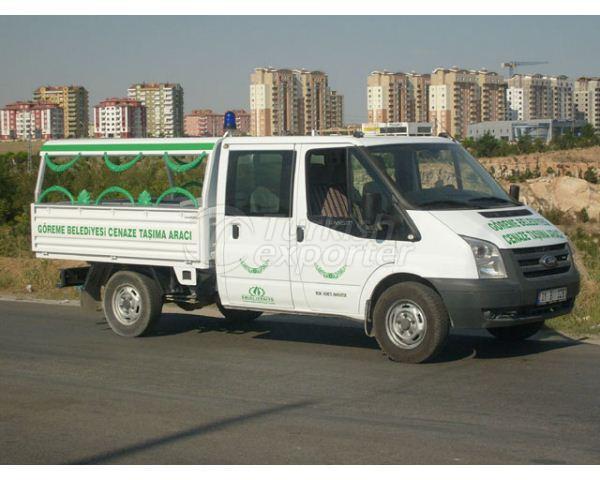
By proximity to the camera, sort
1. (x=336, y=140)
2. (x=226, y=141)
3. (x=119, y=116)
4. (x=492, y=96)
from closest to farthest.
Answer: (x=336, y=140) < (x=226, y=141) < (x=119, y=116) < (x=492, y=96)

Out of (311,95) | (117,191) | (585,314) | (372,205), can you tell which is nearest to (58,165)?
(117,191)

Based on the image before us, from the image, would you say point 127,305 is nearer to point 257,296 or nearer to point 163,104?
point 257,296

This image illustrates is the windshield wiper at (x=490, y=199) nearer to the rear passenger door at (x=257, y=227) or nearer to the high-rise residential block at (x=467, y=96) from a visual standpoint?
the rear passenger door at (x=257, y=227)

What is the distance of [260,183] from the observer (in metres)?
10.3

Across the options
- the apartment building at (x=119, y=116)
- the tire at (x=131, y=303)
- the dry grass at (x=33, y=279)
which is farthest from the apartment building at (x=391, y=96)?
the tire at (x=131, y=303)

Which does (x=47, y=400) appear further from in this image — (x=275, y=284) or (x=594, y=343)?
(x=594, y=343)

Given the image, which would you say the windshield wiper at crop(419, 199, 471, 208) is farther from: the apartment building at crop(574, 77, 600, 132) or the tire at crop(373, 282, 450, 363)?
the apartment building at crop(574, 77, 600, 132)

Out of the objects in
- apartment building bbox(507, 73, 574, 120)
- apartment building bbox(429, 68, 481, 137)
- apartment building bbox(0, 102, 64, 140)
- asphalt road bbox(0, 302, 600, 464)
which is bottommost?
asphalt road bbox(0, 302, 600, 464)

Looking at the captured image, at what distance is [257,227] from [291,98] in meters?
9.47

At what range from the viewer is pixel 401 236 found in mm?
9391

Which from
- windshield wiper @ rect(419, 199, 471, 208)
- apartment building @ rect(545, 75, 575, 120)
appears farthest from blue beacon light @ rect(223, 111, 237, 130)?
apartment building @ rect(545, 75, 575, 120)

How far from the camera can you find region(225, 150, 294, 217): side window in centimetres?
1015

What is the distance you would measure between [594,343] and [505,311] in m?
1.84

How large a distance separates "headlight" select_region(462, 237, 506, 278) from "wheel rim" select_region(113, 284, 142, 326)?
13.9ft
